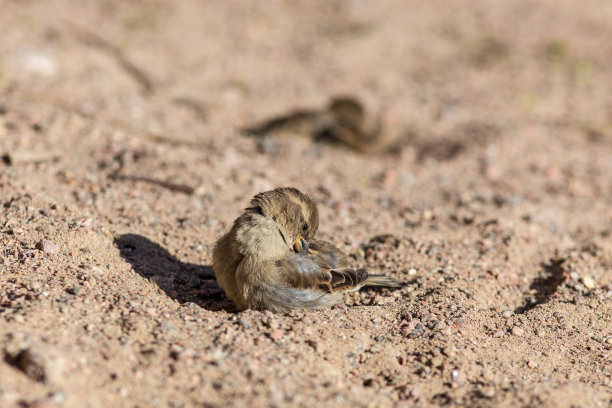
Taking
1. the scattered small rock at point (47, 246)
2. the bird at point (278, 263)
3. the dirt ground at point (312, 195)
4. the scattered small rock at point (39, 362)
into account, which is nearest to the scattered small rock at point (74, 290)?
the dirt ground at point (312, 195)

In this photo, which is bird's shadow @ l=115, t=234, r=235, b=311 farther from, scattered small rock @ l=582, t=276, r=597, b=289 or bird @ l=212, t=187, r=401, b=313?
scattered small rock @ l=582, t=276, r=597, b=289

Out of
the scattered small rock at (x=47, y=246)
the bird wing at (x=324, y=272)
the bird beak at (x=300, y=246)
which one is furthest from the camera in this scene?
the bird beak at (x=300, y=246)

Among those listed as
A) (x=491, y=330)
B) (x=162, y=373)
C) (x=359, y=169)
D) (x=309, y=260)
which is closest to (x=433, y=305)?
(x=491, y=330)

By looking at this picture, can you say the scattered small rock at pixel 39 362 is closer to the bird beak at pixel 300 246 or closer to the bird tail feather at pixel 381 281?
the bird beak at pixel 300 246

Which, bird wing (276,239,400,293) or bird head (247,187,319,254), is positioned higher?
bird head (247,187,319,254)

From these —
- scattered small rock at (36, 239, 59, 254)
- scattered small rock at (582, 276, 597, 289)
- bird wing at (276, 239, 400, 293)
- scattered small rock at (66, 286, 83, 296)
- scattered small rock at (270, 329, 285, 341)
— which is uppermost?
scattered small rock at (36, 239, 59, 254)

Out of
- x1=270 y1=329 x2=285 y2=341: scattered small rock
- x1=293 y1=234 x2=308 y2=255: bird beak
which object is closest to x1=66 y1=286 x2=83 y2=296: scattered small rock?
x1=270 y1=329 x2=285 y2=341: scattered small rock
